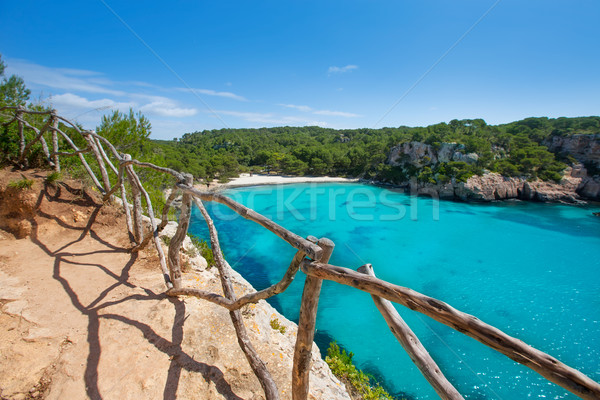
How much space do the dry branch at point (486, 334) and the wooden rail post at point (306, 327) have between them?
229mm

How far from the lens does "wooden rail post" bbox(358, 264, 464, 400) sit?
1833mm

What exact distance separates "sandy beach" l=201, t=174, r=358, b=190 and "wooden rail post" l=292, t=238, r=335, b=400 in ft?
110

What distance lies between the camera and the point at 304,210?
1026 inches

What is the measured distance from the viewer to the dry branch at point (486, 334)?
3.75ft

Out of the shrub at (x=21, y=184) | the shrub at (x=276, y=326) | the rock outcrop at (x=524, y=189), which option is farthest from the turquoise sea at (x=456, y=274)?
the shrub at (x=21, y=184)

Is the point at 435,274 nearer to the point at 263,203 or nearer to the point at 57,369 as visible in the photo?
the point at 57,369

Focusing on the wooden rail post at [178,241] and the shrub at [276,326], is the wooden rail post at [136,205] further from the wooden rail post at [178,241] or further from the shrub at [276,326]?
the shrub at [276,326]

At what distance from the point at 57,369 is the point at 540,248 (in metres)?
26.1

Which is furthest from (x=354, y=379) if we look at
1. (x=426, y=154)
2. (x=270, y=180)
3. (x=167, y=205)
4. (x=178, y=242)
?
(x=426, y=154)

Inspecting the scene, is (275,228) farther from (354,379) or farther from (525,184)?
(525,184)

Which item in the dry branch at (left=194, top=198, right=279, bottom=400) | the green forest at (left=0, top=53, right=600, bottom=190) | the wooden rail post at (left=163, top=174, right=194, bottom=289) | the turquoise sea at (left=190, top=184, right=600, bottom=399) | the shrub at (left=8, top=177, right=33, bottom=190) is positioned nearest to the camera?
the dry branch at (left=194, top=198, right=279, bottom=400)

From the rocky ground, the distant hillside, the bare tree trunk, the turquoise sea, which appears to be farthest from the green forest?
the bare tree trunk

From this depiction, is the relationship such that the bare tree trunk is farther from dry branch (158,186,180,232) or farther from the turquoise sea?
the turquoise sea

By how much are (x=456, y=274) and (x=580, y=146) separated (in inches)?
1480
